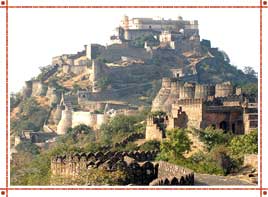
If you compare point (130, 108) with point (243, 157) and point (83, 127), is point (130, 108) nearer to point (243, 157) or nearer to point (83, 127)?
point (83, 127)

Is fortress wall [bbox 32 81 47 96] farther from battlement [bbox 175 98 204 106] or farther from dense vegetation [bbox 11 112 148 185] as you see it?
battlement [bbox 175 98 204 106]

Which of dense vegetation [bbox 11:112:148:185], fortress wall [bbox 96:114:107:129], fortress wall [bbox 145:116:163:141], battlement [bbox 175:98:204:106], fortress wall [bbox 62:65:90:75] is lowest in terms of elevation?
dense vegetation [bbox 11:112:148:185]

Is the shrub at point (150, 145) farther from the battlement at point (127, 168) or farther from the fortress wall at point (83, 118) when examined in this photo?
the fortress wall at point (83, 118)

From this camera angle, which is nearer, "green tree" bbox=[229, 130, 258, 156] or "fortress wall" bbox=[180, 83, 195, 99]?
"green tree" bbox=[229, 130, 258, 156]

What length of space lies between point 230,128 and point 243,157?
501 cm

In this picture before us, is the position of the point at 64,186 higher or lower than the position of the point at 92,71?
lower

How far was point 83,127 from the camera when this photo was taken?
125 feet

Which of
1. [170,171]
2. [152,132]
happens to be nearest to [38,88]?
[152,132]

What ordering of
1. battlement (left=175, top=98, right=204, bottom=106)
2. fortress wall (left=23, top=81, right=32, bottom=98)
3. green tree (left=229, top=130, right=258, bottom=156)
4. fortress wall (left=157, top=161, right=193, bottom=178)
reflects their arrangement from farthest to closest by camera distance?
fortress wall (left=23, top=81, right=32, bottom=98), battlement (left=175, top=98, right=204, bottom=106), green tree (left=229, top=130, right=258, bottom=156), fortress wall (left=157, top=161, right=193, bottom=178)

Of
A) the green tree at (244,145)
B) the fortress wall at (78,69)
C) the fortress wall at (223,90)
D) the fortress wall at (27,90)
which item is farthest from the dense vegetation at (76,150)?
the fortress wall at (78,69)

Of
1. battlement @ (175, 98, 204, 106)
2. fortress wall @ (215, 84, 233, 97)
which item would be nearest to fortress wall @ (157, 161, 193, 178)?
battlement @ (175, 98, 204, 106)

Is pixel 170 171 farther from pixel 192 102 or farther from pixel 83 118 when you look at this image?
pixel 83 118

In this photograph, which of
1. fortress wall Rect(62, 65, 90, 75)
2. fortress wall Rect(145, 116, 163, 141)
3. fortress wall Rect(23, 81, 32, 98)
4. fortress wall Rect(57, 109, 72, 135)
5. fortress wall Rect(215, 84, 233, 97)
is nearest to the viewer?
fortress wall Rect(145, 116, 163, 141)

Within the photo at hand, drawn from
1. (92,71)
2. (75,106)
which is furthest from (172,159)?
(92,71)
